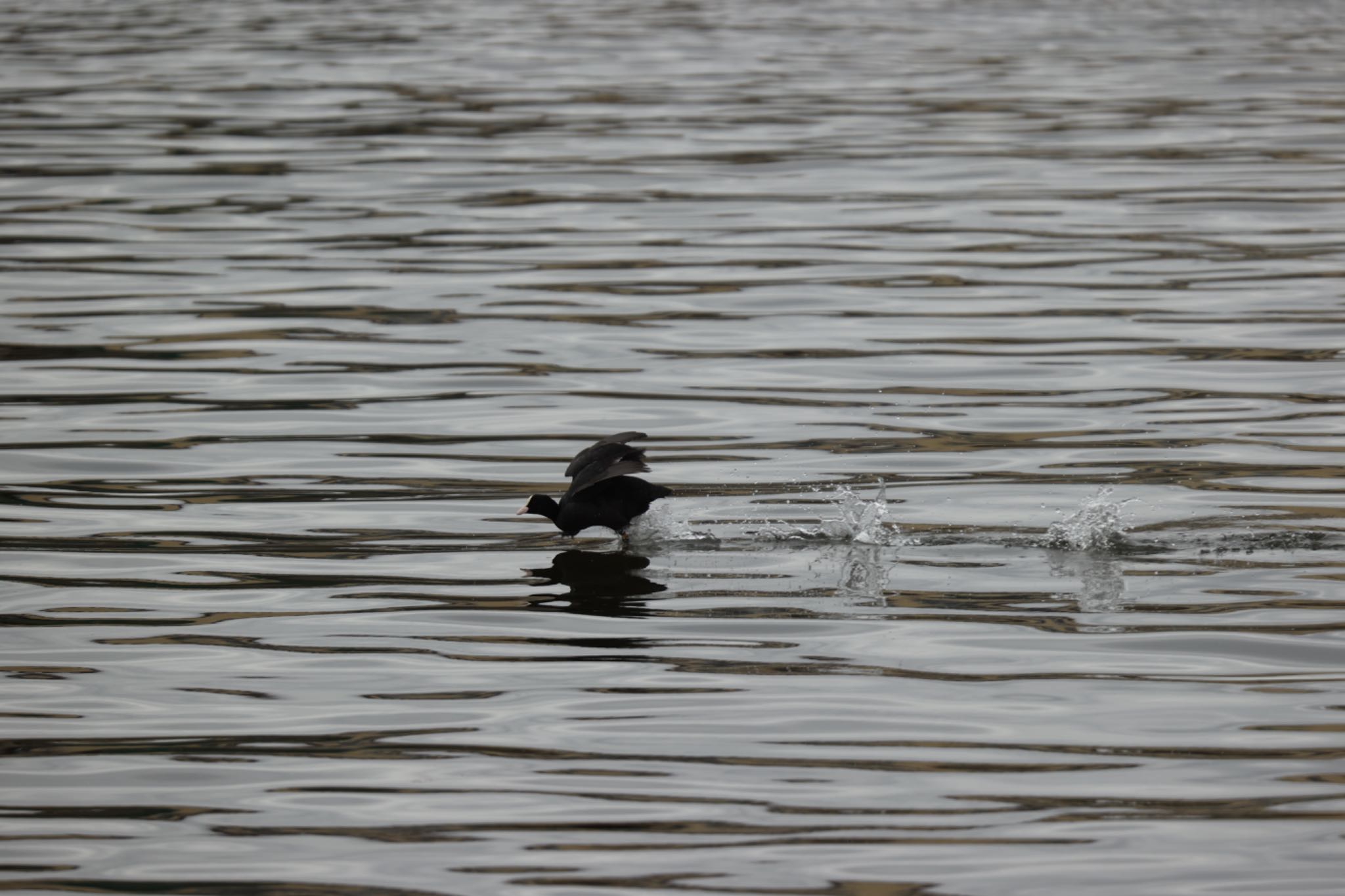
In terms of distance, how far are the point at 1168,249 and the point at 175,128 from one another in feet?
39.2

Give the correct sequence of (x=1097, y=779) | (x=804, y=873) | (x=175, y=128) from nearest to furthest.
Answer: (x=804, y=873) < (x=1097, y=779) < (x=175, y=128)

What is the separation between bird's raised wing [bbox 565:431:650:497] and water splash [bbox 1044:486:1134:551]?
183 centimetres

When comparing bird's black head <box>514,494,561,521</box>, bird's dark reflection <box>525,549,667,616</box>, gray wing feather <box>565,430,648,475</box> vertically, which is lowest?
bird's dark reflection <box>525,549,667,616</box>

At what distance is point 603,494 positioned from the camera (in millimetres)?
8898

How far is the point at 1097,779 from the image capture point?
20.1 ft

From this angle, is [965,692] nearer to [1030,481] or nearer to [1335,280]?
[1030,481]

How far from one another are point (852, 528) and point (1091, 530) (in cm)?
105

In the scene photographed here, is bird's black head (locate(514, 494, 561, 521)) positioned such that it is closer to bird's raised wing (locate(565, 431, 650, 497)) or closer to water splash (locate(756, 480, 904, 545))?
bird's raised wing (locate(565, 431, 650, 497))

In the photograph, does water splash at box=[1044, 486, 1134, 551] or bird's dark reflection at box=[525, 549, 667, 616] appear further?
water splash at box=[1044, 486, 1134, 551]

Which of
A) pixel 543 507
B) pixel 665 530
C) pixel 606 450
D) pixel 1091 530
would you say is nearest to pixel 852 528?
pixel 665 530

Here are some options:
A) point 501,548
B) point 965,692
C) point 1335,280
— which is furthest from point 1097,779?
point 1335,280

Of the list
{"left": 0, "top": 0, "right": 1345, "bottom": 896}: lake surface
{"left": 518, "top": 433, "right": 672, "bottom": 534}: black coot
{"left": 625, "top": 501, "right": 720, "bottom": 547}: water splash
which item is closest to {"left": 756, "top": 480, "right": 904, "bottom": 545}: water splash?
{"left": 0, "top": 0, "right": 1345, "bottom": 896}: lake surface

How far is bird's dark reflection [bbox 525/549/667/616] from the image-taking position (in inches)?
322

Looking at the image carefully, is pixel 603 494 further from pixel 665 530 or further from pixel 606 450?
pixel 665 530
